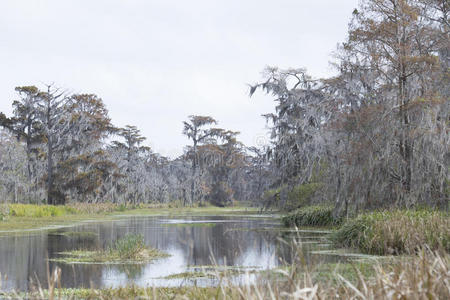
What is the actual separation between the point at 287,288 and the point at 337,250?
1046 centimetres

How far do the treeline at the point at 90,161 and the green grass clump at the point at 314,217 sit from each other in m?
22.7

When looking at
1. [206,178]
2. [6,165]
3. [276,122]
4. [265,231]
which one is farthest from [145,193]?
[265,231]

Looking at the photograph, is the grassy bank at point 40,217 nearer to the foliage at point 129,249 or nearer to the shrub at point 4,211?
the shrub at point 4,211

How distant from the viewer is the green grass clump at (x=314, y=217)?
23645mm

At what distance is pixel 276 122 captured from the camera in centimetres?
3769

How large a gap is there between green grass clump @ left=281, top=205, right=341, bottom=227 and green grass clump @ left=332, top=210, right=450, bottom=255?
21.4 feet

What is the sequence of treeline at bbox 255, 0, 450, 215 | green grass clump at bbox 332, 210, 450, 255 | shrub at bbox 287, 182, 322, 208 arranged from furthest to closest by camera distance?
shrub at bbox 287, 182, 322, 208, treeline at bbox 255, 0, 450, 215, green grass clump at bbox 332, 210, 450, 255

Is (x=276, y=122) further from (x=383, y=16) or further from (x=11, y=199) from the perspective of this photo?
(x=11, y=199)

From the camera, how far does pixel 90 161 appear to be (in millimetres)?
45656

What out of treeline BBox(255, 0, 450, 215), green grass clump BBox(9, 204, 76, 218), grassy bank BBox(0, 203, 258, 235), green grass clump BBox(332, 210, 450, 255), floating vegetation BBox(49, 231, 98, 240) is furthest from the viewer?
green grass clump BBox(9, 204, 76, 218)

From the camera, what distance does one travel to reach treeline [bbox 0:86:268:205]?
4512cm

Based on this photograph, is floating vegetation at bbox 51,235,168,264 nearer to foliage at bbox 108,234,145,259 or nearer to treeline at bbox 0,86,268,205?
foliage at bbox 108,234,145,259

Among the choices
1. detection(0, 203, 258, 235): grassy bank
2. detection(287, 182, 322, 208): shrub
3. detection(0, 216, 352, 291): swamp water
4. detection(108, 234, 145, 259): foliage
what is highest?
detection(287, 182, 322, 208): shrub

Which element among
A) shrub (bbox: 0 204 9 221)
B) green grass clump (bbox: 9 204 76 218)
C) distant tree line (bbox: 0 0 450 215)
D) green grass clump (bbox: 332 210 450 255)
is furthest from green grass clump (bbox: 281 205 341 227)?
green grass clump (bbox: 9 204 76 218)
